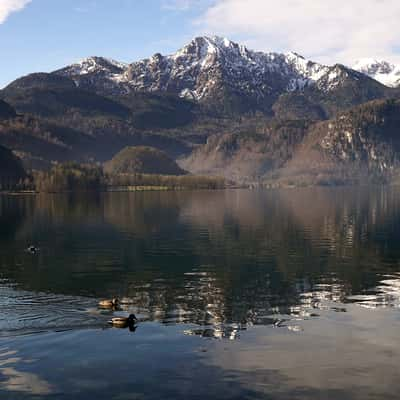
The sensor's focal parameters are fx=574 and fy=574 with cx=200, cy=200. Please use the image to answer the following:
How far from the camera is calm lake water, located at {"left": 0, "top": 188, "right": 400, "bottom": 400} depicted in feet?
141

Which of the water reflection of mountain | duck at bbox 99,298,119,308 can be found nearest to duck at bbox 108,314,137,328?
the water reflection of mountain

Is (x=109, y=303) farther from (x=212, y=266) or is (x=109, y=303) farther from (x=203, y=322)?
(x=212, y=266)

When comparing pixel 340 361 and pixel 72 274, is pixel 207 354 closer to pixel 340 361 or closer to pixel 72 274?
pixel 340 361

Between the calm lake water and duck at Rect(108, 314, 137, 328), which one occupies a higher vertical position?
duck at Rect(108, 314, 137, 328)

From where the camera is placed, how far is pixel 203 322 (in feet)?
198

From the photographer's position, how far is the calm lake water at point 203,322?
1693 inches

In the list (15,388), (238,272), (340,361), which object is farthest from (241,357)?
(238,272)

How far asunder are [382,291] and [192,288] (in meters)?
26.0

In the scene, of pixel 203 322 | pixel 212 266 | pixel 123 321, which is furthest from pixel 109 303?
pixel 212 266

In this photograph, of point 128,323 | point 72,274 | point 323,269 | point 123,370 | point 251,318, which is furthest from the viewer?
point 323,269

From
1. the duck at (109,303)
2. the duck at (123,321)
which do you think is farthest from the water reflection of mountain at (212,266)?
the duck at (123,321)

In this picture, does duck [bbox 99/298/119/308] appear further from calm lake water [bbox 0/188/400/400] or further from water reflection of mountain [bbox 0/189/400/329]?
water reflection of mountain [bbox 0/189/400/329]

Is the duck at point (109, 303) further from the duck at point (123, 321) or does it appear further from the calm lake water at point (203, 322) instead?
the duck at point (123, 321)

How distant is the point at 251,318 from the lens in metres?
62.3
